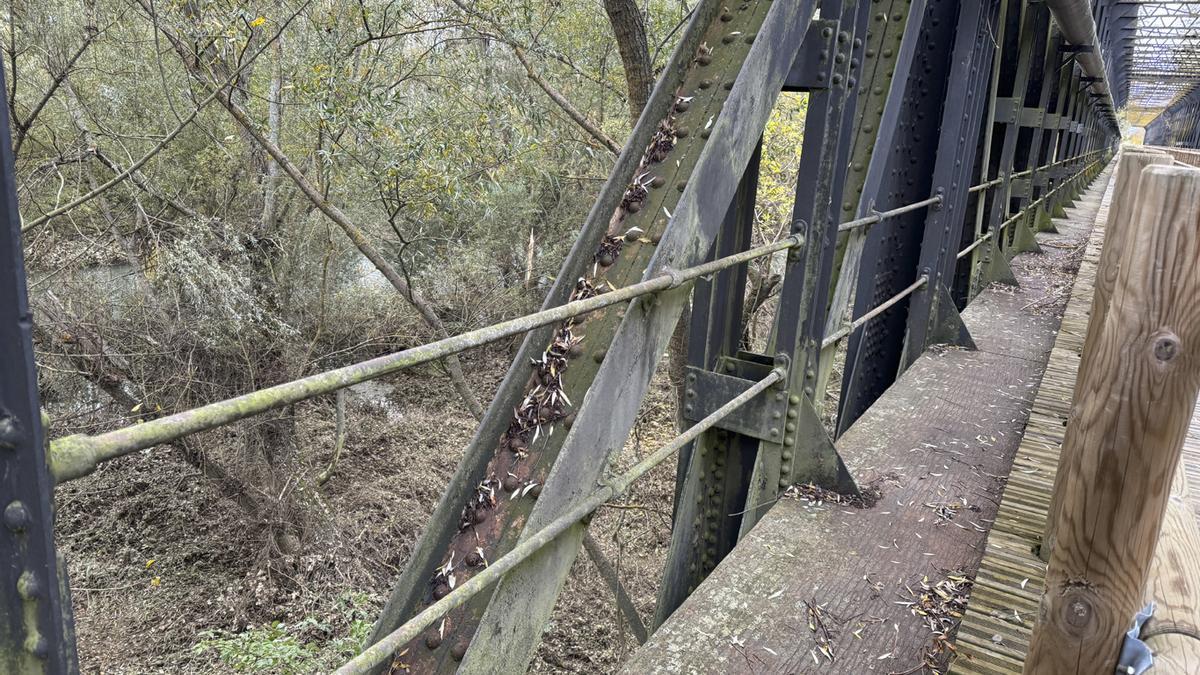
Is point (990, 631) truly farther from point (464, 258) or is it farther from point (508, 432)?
point (464, 258)

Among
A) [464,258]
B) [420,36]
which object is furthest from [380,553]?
[420,36]

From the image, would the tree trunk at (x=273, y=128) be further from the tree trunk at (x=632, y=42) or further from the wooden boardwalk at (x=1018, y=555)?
the wooden boardwalk at (x=1018, y=555)

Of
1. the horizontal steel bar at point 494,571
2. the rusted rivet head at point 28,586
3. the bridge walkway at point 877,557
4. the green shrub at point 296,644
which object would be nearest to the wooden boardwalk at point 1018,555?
the bridge walkway at point 877,557

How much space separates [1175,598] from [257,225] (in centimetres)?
1265

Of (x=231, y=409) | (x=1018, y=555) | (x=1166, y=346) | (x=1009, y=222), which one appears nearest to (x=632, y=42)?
(x=1009, y=222)

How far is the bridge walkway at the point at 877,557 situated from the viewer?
2.39 meters

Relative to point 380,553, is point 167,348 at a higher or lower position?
higher

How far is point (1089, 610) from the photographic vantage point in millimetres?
1242

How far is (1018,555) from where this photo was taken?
2.64 m

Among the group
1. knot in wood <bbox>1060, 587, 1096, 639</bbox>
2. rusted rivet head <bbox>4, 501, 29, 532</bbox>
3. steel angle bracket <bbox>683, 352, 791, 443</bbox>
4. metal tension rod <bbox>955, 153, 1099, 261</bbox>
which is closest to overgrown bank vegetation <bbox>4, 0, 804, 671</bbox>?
metal tension rod <bbox>955, 153, 1099, 261</bbox>

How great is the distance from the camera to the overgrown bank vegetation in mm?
8891

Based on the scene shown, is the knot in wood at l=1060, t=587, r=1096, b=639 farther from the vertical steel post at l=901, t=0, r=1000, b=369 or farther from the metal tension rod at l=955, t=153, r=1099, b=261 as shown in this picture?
the metal tension rod at l=955, t=153, r=1099, b=261

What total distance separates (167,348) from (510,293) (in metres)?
6.92

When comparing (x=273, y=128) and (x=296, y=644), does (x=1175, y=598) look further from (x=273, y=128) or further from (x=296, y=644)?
(x=273, y=128)
